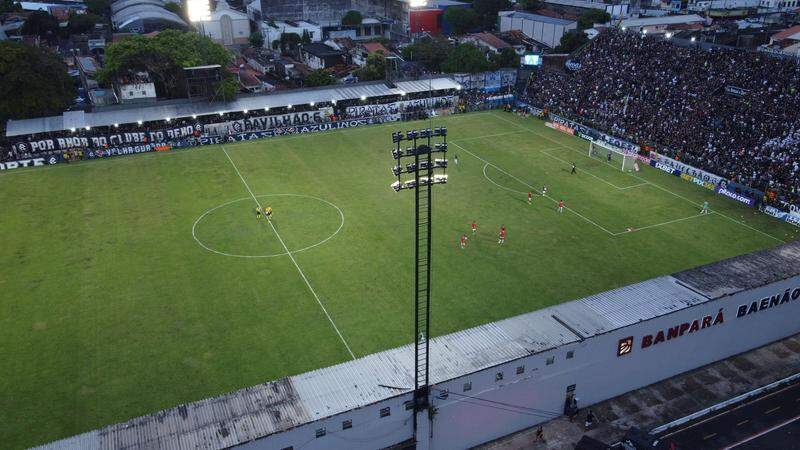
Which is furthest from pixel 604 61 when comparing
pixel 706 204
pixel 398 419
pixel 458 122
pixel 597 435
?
pixel 398 419

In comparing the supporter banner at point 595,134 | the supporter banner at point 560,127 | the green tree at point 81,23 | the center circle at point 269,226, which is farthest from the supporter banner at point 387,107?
the green tree at point 81,23

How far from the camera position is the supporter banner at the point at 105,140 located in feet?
195

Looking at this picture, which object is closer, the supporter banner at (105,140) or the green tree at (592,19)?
the supporter banner at (105,140)

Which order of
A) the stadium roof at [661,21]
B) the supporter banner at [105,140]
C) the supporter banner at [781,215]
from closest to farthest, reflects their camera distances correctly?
the supporter banner at [781,215] → the supporter banner at [105,140] → the stadium roof at [661,21]

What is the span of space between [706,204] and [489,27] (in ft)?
330

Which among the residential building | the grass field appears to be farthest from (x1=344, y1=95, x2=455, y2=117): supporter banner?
the residential building

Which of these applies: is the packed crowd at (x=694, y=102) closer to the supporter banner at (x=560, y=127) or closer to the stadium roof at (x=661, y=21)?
the supporter banner at (x=560, y=127)

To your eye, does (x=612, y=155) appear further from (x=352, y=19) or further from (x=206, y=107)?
(x=352, y=19)

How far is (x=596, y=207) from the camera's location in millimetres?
47531

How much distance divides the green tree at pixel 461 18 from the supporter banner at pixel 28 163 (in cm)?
9588

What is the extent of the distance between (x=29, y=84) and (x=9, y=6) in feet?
319

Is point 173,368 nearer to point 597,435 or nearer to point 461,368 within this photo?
point 461,368

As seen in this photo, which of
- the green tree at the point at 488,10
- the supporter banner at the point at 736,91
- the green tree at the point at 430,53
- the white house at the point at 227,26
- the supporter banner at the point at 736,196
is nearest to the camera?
the supporter banner at the point at 736,196

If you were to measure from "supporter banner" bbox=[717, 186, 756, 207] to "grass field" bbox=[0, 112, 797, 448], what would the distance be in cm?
102
